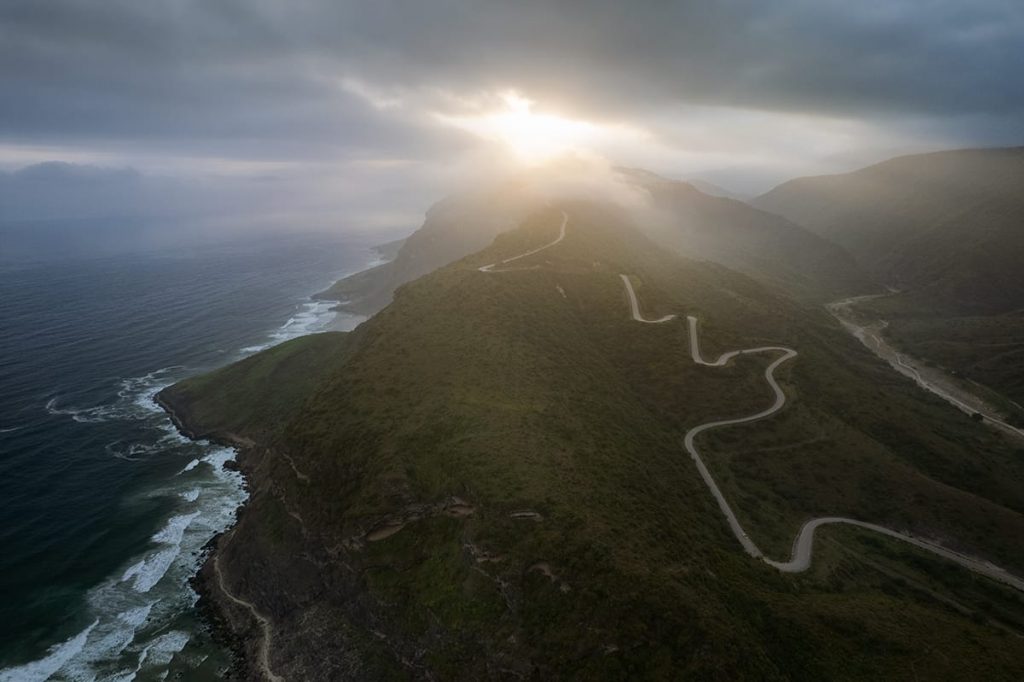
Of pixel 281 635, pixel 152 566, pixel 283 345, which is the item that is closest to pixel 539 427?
pixel 281 635

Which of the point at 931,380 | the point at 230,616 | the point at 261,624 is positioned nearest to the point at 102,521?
the point at 230,616

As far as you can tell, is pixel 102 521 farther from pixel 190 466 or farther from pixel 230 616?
pixel 230 616

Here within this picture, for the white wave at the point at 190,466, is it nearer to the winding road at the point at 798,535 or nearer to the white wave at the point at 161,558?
the white wave at the point at 161,558

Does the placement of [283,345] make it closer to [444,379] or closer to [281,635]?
[444,379]

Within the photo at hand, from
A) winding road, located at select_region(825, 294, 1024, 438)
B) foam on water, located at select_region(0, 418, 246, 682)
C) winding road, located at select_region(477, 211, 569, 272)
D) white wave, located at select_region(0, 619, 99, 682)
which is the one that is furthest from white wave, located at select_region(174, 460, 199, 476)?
winding road, located at select_region(825, 294, 1024, 438)

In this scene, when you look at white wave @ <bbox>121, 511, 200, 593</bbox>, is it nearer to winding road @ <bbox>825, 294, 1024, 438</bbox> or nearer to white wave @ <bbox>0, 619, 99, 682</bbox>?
white wave @ <bbox>0, 619, 99, 682</bbox>
